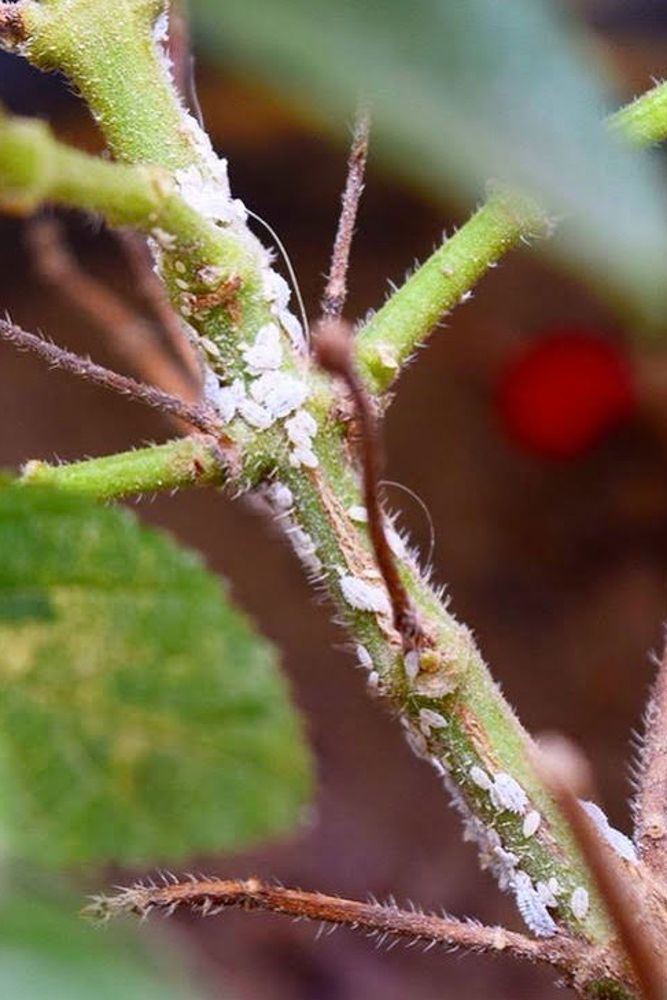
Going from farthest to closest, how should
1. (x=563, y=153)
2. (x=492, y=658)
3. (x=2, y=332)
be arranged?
1. (x=492, y=658)
2. (x=2, y=332)
3. (x=563, y=153)

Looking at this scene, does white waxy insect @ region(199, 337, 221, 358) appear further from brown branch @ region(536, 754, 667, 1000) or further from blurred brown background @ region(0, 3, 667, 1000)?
blurred brown background @ region(0, 3, 667, 1000)

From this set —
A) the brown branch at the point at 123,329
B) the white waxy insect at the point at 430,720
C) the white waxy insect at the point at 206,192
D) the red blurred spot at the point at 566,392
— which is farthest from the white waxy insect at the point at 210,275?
the red blurred spot at the point at 566,392

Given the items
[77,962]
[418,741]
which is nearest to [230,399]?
[418,741]

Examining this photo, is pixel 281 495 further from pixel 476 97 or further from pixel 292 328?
pixel 476 97

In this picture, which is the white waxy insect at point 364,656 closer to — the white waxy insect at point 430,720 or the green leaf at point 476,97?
the white waxy insect at point 430,720

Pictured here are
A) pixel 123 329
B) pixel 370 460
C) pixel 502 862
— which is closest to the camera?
pixel 370 460

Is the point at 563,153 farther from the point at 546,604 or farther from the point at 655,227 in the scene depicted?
the point at 546,604

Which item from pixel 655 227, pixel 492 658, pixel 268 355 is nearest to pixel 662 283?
pixel 655 227
